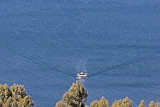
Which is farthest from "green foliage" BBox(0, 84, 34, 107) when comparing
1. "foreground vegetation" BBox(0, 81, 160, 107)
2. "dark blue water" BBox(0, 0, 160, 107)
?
"dark blue water" BBox(0, 0, 160, 107)

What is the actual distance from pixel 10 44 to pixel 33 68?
14.0 ft

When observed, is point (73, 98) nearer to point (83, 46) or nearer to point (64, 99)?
point (64, 99)

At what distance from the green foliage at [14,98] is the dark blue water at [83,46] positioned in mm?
7104

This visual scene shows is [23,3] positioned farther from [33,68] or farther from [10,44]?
[33,68]

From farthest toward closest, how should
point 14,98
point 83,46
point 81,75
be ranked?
point 83,46 → point 81,75 → point 14,98

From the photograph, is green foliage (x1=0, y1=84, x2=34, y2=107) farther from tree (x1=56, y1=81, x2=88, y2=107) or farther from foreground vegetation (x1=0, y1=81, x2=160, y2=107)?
tree (x1=56, y1=81, x2=88, y2=107)

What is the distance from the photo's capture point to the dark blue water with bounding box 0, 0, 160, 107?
33.7 meters

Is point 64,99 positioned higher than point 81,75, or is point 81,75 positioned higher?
point 81,75

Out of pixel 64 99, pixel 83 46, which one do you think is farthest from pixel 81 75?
pixel 64 99

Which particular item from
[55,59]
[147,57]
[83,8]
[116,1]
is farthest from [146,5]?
[55,59]

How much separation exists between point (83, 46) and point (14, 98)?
45.8ft

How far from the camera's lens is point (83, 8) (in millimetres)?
43719

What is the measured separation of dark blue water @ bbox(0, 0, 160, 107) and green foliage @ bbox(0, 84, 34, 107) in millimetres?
7104

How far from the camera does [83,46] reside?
3762cm
